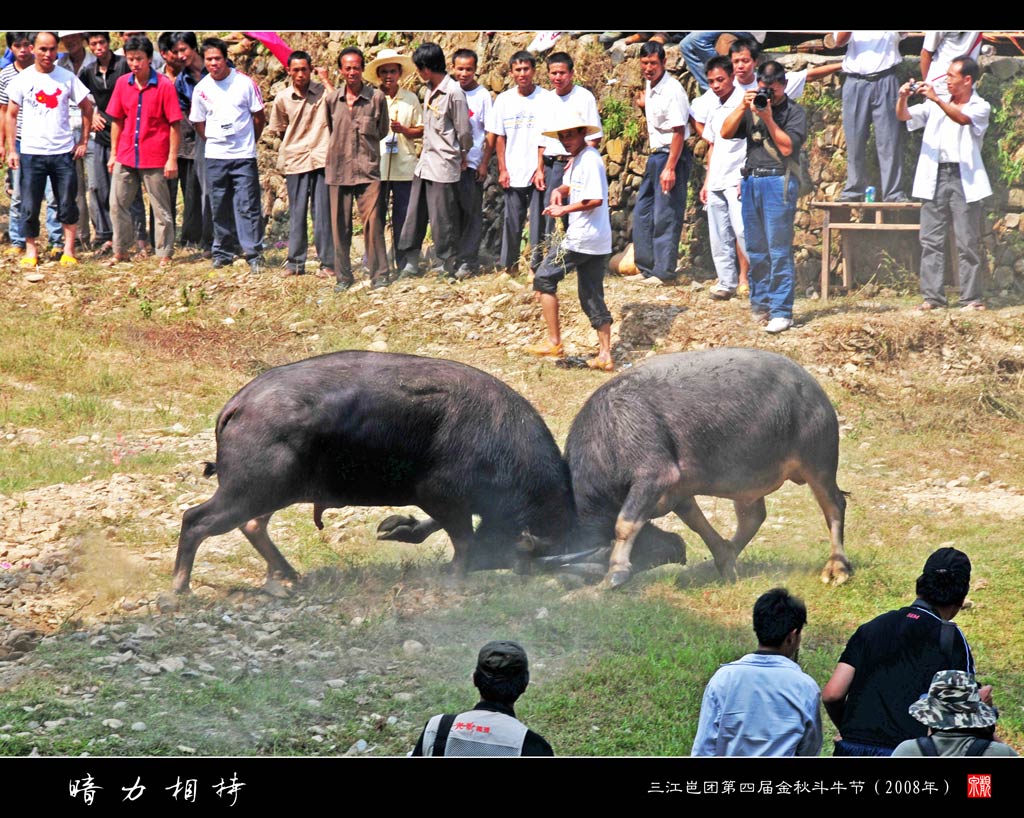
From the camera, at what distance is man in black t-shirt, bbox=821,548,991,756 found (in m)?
4.77

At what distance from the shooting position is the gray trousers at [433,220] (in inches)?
425

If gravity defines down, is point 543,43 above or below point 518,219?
above

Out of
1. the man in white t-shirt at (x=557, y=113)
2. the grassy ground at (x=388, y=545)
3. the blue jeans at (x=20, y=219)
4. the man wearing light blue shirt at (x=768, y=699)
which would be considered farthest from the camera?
the blue jeans at (x=20, y=219)

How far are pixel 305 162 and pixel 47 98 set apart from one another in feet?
6.59

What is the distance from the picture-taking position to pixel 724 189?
403 inches

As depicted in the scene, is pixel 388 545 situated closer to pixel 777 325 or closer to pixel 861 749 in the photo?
pixel 777 325

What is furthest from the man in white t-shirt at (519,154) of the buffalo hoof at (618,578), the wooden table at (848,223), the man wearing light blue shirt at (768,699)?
the man wearing light blue shirt at (768,699)

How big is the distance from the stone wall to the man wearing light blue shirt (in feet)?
20.0

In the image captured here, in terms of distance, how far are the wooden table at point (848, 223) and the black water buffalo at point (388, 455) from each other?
342cm

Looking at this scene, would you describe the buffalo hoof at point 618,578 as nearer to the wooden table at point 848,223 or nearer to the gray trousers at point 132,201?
the wooden table at point 848,223

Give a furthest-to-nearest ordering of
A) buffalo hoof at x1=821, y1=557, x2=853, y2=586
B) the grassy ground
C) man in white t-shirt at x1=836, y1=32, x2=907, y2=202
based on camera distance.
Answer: man in white t-shirt at x1=836, y1=32, x2=907, y2=202
buffalo hoof at x1=821, y1=557, x2=853, y2=586
the grassy ground

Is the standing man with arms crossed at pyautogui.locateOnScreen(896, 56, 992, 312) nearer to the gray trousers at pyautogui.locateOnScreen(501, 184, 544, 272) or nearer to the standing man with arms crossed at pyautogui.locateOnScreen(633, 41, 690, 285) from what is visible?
the standing man with arms crossed at pyautogui.locateOnScreen(633, 41, 690, 285)

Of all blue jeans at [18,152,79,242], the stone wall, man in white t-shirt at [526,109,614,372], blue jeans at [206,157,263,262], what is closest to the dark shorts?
man in white t-shirt at [526,109,614,372]

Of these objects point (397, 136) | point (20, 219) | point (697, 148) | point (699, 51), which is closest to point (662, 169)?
point (697, 148)
